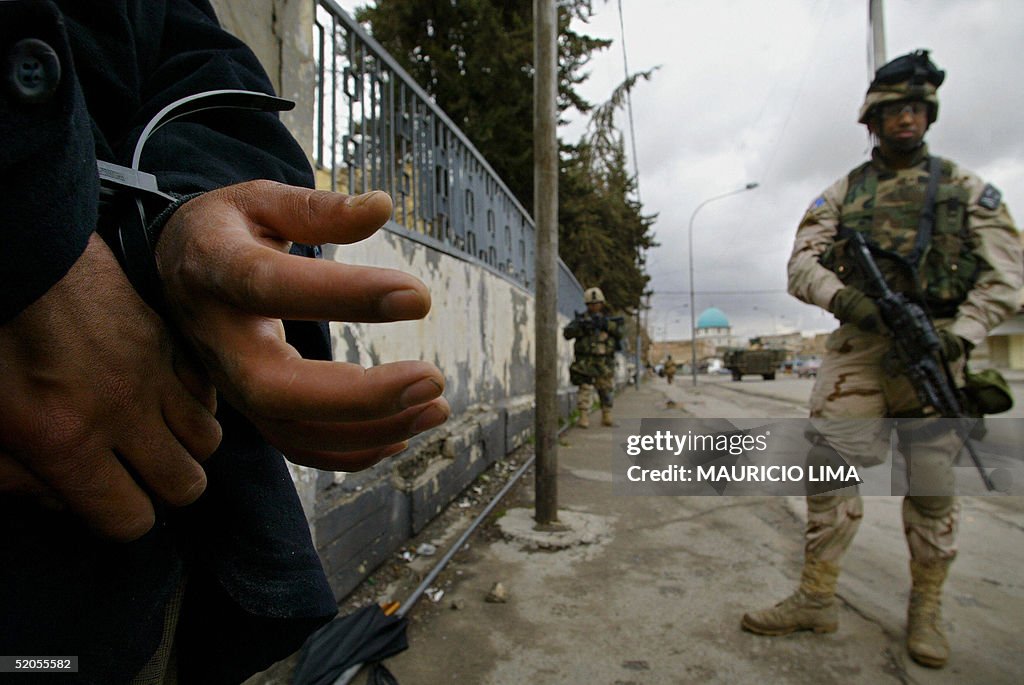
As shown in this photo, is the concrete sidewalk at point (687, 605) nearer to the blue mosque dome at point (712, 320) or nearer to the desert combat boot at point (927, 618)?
the desert combat boot at point (927, 618)

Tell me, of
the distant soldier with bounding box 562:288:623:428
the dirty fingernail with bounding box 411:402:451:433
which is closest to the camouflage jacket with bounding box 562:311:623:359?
the distant soldier with bounding box 562:288:623:428

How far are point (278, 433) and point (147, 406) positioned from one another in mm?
100

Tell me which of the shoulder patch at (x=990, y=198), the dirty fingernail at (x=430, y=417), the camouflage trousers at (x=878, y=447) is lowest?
the camouflage trousers at (x=878, y=447)

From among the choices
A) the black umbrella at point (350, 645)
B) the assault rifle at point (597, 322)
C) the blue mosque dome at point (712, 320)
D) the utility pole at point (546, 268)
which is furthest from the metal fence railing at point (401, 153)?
the blue mosque dome at point (712, 320)

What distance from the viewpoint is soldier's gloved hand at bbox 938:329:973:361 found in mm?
1969

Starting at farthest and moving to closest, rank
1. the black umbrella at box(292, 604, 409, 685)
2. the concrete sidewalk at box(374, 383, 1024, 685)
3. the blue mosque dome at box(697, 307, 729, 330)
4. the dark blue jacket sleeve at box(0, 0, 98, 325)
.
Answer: the blue mosque dome at box(697, 307, 729, 330) → the concrete sidewalk at box(374, 383, 1024, 685) → the black umbrella at box(292, 604, 409, 685) → the dark blue jacket sleeve at box(0, 0, 98, 325)

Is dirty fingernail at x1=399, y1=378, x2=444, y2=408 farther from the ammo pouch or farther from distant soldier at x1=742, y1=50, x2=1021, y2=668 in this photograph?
the ammo pouch

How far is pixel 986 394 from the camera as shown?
2000 millimetres

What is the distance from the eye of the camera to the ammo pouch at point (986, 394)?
1.99 meters

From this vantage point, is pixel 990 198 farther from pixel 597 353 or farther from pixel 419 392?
pixel 597 353

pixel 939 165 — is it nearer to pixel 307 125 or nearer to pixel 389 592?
pixel 307 125

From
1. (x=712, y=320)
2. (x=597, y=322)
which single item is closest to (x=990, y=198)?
(x=597, y=322)

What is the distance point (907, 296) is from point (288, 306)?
2.40 meters

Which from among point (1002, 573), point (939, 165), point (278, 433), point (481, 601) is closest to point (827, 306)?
point (939, 165)
